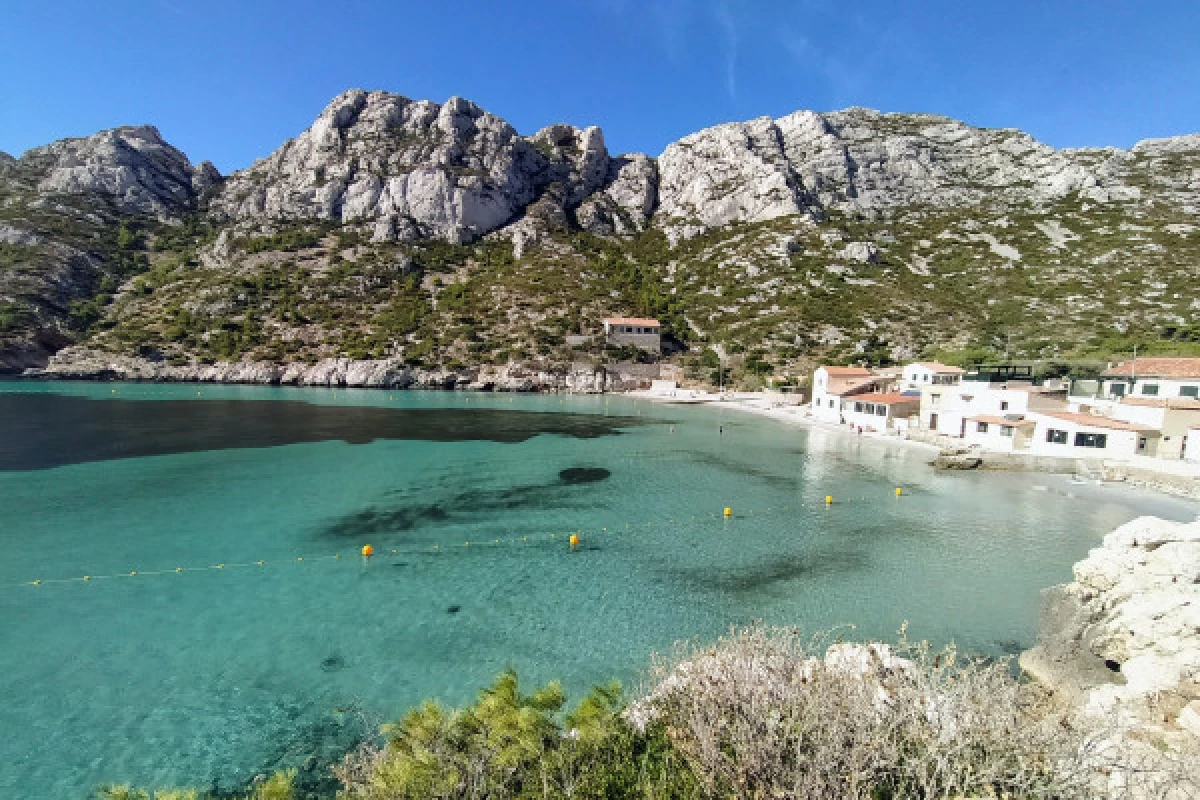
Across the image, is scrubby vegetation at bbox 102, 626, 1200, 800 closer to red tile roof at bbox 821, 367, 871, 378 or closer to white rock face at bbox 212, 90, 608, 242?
red tile roof at bbox 821, 367, 871, 378

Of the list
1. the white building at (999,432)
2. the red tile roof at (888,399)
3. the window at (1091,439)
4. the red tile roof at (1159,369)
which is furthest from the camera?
the red tile roof at (888,399)

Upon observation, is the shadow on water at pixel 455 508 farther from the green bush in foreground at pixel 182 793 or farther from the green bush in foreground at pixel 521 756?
the green bush in foreground at pixel 182 793

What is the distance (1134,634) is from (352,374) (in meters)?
75.9

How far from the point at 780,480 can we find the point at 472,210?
309ft

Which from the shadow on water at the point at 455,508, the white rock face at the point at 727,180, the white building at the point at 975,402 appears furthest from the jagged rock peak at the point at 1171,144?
the shadow on water at the point at 455,508

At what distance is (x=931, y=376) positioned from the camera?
43.6 meters

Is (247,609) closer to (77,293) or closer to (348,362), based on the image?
(348,362)

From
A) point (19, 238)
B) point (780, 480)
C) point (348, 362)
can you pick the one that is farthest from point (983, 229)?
point (19, 238)

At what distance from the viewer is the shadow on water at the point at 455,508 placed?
63.8 feet

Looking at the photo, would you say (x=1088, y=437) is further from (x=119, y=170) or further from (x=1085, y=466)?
(x=119, y=170)

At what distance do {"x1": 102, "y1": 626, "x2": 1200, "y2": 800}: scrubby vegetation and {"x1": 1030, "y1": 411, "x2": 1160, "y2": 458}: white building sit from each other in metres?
31.4

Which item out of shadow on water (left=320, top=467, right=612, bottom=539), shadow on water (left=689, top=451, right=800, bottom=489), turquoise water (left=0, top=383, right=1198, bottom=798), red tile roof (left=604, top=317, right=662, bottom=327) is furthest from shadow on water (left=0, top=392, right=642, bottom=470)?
red tile roof (left=604, top=317, right=662, bottom=327)

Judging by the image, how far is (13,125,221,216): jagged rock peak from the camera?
333ft

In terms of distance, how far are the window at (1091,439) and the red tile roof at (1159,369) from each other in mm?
9415
